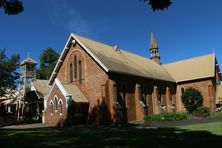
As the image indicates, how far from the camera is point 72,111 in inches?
1168

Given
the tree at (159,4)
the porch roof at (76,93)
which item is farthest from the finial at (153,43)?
the tree at (159,4)

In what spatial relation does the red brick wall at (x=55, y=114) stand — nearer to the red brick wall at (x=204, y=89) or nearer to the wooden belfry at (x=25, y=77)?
the wooden belfry at (x=25, y=77)

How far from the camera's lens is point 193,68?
153 feet

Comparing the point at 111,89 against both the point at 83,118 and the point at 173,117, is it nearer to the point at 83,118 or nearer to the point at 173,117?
the point at 83,118

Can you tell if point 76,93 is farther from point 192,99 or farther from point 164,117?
point 192,99

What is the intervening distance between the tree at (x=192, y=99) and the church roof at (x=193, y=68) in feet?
9.39

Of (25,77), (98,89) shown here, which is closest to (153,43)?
(25,77)

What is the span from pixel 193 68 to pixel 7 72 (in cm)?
3244

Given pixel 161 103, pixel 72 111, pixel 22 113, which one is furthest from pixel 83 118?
pixel 22 113

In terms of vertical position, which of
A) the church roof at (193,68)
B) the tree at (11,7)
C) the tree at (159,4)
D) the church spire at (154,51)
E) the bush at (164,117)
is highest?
the church spire at (154,51)

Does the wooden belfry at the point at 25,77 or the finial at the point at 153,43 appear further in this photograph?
the finial at the point at 153,43

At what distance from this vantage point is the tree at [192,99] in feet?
135

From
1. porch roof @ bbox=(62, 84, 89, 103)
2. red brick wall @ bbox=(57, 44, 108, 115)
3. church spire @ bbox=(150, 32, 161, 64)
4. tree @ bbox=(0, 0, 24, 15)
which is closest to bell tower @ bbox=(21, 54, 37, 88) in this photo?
red brick wall @ bbox=(57, 44, 108, 115)

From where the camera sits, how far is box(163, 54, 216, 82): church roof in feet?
143
